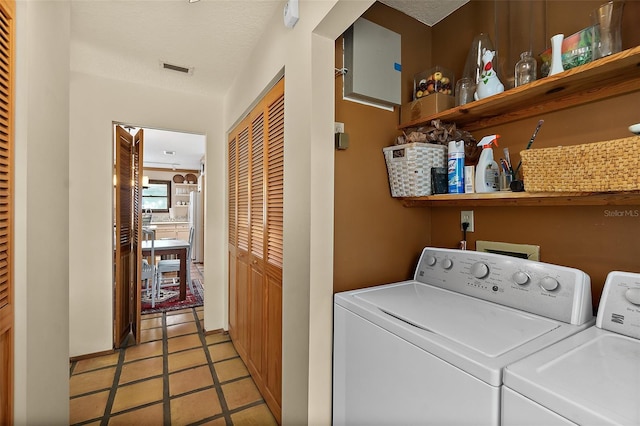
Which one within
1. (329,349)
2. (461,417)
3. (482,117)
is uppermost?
(482,117)

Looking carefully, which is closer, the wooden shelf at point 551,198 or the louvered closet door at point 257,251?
the wooden shelf at point 551,198

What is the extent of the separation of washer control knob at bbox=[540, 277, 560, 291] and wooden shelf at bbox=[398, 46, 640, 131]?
70cm

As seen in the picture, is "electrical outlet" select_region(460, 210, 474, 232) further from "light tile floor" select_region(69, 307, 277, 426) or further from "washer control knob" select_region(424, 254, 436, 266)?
"light tile floor" select_region(69, 307, 277, 426)

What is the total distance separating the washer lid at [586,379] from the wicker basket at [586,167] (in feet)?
1.52

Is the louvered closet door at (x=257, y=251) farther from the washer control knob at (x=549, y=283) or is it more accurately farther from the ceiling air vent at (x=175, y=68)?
the washer control knob at (x=549, y=283)

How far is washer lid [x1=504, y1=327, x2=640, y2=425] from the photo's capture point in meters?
0.59

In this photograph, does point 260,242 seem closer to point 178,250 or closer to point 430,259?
point 430,259

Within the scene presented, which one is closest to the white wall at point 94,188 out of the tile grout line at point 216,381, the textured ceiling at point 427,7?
the tile grout line at point 216,381

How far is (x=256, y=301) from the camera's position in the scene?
82.8 inches

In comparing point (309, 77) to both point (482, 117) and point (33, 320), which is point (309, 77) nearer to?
point (482, 117)

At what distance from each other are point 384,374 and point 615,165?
3.19 ft

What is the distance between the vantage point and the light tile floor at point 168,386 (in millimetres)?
1798

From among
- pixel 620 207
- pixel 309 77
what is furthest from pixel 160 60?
pixel 620 207

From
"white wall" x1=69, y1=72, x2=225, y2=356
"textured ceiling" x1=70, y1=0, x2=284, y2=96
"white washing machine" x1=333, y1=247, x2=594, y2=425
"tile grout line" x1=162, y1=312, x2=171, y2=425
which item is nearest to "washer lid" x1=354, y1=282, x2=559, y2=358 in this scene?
"white washing machine" x1=333, y1=247, x2=594, y2=425
